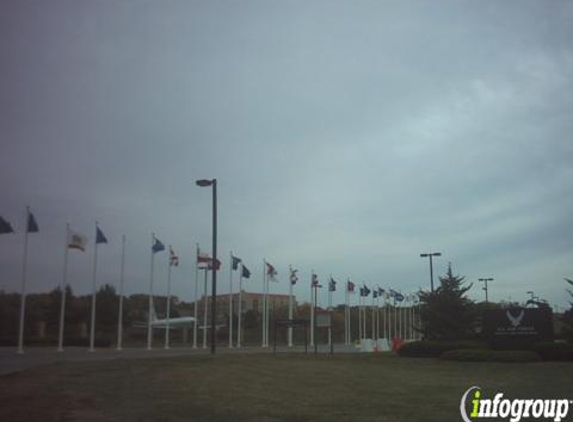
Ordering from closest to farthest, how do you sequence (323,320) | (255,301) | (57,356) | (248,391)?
1. (248,391)
2. (57,356)
3. (323,320)
4. (255,301)

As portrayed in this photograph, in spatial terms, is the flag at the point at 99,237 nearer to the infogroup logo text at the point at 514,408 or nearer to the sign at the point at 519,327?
the sign at the point at 519,327

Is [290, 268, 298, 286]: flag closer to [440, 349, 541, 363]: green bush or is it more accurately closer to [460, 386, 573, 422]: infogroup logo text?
[440, 349, 541, 363]: green bush

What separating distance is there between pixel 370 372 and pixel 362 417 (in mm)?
10154

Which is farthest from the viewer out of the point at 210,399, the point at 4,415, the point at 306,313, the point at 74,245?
the point at 306,313

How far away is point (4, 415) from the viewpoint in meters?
10.4

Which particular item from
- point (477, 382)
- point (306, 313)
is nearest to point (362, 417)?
point (477, 382)

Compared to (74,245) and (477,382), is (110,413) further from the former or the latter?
(74,245)

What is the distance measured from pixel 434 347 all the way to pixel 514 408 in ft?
63.7

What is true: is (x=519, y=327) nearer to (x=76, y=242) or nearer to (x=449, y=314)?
(x=449, y=314)

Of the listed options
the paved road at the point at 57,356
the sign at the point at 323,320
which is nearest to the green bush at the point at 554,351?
the sign at the point at 323,320

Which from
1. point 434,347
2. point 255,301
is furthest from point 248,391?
point 255,301

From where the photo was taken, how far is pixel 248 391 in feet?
46.3

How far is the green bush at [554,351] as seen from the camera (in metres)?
27.2

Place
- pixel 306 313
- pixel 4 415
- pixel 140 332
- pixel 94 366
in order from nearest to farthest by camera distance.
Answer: pixel 4 415, pixel 94 366, pixel 140 332, pixel 306 313
